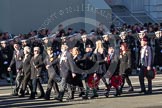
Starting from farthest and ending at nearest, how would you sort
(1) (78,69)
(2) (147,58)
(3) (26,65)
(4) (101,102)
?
(2) (147,58)
(3) (26,65)
(1) (78,69)
(4) (101,102)

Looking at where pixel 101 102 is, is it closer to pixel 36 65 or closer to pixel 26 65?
pixel 36 65

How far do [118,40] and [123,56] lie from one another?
6.35m

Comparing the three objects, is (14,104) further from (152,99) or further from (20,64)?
(152,99)

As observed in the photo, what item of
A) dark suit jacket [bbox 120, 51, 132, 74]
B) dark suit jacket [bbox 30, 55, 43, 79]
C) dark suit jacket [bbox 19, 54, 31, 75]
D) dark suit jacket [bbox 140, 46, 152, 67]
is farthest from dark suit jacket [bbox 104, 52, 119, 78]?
dark suit jacket [bbox 19, 54, 31, 75]

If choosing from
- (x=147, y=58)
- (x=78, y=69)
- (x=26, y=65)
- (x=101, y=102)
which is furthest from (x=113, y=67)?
(x=26, y=65)

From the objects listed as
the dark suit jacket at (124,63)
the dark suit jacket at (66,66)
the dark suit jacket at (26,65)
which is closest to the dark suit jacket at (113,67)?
the dark suit jacket at (124,63)

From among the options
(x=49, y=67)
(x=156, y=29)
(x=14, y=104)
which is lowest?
(x=14, y=104)

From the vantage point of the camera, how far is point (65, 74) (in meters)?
16.3

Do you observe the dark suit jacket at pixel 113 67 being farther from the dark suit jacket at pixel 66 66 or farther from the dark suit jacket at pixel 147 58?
the dark suit jacket at pixel 66 66

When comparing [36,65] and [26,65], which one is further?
[26,65]

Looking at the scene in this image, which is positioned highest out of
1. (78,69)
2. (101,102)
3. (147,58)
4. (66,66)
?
(147,58)

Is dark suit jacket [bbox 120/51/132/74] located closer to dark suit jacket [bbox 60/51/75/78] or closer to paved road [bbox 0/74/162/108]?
paved road [bbox 0/74/162/108]

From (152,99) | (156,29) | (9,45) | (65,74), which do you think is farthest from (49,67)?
(156,29)

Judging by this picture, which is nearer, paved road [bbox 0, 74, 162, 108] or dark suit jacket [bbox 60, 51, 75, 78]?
paved road [bbox 0, 74, 162, 108]
